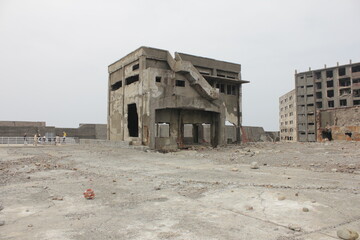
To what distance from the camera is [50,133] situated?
32156 millimetres

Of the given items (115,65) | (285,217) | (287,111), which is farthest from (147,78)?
(287,111)

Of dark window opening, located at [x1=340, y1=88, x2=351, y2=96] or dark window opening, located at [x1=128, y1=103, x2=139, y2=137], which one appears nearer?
dark window opening, located at [x1=128, y1=103, x2=139, y2=137]

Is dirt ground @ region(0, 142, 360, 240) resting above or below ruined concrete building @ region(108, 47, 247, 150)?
below

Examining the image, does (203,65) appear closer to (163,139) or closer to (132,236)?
(163,139)

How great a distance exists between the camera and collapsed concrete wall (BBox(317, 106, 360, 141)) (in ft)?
88.3

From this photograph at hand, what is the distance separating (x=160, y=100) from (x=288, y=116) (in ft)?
229

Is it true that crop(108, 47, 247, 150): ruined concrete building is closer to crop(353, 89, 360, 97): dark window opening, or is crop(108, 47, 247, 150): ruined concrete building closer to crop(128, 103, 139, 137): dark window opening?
crop(128, 103, 139, 137): dark window opening

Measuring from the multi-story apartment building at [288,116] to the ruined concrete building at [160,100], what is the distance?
58429 millimetres

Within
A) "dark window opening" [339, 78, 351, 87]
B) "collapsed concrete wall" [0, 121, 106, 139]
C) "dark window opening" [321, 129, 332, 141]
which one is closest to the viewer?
"collapsed concrete wall" [0, 121, 106, 139]

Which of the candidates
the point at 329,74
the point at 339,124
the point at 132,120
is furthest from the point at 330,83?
the point at 132,120

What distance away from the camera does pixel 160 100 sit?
1880 centimetres

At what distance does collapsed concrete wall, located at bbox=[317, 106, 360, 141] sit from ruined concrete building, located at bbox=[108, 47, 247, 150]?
46.7ft

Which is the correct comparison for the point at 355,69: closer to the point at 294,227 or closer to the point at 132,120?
the point at 132,120

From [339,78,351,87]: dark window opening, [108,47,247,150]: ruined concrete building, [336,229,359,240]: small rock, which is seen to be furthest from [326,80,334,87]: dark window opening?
[336,229,359,240]: small rock
